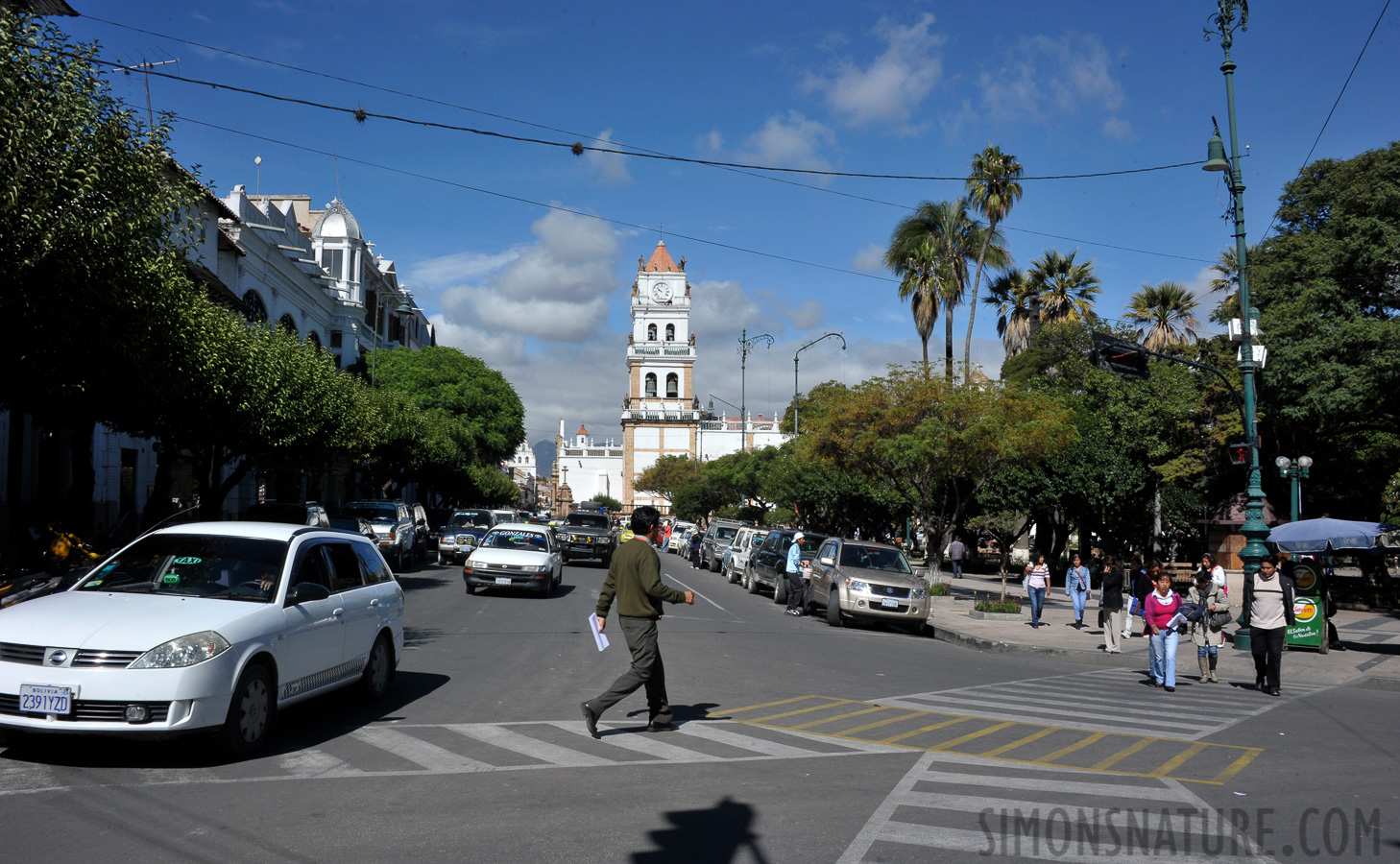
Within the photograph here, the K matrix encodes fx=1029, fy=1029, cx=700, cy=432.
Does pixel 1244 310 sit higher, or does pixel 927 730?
pixel 1244 310

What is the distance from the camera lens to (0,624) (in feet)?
22.1

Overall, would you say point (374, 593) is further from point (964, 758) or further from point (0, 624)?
point (964, 758)

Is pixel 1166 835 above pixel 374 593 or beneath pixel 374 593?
beneath

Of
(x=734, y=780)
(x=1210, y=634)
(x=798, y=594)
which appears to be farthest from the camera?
(x=798, y=594)

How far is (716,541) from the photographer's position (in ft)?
128

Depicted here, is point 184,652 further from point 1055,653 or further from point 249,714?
point 1055,653

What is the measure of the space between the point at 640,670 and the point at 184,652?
11.0ft

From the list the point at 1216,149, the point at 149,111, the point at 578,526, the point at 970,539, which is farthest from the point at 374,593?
the point at 970,539

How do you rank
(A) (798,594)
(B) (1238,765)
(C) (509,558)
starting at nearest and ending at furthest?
(B) (1238,765)
(C) (509,558)
(A) (798,594)

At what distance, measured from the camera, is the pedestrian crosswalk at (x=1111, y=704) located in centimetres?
1007

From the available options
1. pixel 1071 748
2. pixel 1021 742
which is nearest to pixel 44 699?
pixel 1021 742

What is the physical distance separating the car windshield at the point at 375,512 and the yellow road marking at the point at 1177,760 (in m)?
25.0

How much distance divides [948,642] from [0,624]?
15.7 meters

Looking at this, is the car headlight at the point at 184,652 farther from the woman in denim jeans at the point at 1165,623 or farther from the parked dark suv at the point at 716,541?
the parked dark suv at the point at 716,541
